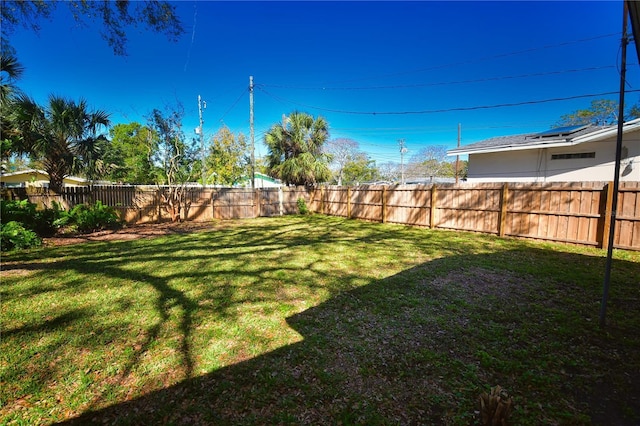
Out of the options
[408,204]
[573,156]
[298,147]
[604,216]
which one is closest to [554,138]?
[573,156]

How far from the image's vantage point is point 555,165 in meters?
9.74

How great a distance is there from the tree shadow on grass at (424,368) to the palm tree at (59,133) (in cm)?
832

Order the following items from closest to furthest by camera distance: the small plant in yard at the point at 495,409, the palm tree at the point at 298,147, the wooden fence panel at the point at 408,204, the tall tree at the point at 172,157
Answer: the small plant in yard at the point at 495,409 < the wooden fence panel at the point at 408,204 < the tall tree at the point at 172,157 < the palm tree at the point at 298,147

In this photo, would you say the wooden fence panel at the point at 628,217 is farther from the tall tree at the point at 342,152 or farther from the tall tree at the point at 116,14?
the tall tree at the point at 342,152

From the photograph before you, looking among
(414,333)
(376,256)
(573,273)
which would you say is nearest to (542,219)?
(573,273)

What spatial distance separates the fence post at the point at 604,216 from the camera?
578 cm

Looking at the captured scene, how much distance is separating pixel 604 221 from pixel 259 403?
7.71 meters

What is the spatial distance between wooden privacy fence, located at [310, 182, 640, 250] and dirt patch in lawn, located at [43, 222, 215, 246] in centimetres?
756

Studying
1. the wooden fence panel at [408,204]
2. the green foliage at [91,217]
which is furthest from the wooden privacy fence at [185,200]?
the wooden fence panel at [408,204]

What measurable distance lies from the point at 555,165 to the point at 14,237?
15.8 metres

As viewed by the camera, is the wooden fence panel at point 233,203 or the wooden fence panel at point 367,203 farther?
the wooden fence panel at point 233,203

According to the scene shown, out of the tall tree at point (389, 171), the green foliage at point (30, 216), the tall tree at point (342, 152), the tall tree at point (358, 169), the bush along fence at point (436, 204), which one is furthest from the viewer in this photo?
the tall tree at point (389, 171)

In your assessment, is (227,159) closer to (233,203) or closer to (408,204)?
(233,203)

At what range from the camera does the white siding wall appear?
8.43 m
